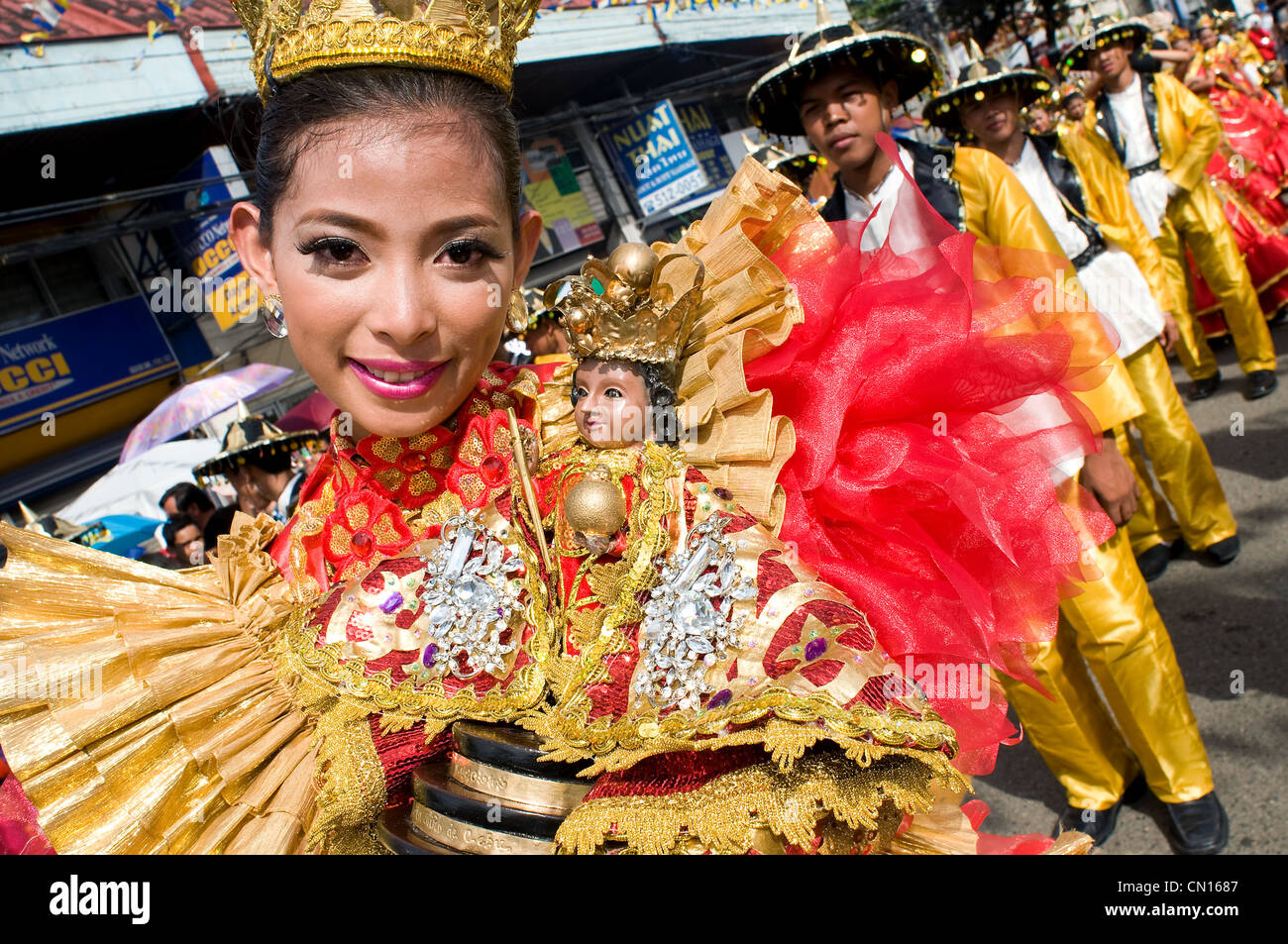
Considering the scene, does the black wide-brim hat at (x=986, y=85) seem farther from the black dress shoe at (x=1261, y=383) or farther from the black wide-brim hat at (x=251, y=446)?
the black wide-brim hat at (x=251, y=446)

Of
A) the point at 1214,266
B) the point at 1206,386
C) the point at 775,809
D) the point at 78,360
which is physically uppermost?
the point at 78,360

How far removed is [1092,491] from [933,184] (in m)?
1.18

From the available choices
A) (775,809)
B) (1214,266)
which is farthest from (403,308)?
(1214,266)

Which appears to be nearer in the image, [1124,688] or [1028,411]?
[1028,411]

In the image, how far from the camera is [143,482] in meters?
7.14

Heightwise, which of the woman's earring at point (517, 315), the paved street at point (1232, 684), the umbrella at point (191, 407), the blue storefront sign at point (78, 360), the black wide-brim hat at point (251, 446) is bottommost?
the paved street at point (1232, 684)

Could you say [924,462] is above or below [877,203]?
below

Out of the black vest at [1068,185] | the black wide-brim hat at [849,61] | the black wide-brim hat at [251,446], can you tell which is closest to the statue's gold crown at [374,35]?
the black wide-brim hat at [849,61]

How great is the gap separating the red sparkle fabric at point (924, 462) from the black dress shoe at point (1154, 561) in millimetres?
3573

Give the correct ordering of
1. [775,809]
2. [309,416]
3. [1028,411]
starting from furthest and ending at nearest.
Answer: [309,416] < [1028,411] < [775,809]

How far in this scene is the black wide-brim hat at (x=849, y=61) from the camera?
2.85 m

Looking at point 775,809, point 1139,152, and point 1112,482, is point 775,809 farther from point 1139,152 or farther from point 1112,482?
point 1139,152

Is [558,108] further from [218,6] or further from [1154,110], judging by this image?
[1154,110]
